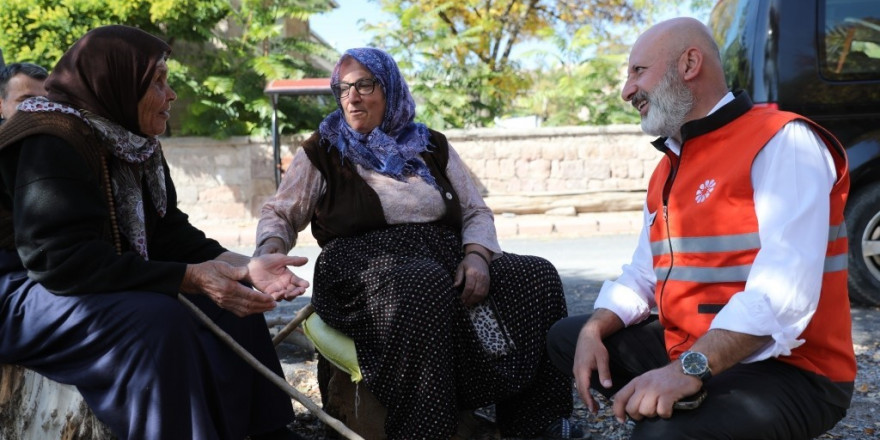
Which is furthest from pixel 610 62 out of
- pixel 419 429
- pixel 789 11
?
pixel 419 429

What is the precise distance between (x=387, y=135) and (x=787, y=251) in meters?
1.99

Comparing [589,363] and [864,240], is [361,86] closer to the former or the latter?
[589,363]

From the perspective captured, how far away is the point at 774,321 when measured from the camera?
206 cm

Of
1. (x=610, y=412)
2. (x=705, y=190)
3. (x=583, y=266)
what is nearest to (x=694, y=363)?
(x=705, y=190)

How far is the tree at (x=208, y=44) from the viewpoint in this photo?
470 inches

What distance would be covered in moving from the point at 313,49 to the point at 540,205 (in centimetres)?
453

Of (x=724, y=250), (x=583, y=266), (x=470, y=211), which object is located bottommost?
(x=583, y=266)

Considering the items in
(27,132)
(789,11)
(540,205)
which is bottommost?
(540,205)

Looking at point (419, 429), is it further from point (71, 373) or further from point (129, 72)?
point (129, 72)

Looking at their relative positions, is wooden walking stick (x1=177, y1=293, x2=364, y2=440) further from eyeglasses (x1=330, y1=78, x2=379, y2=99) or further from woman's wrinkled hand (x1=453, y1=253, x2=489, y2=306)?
eyeglasses (x1=330, y1=78, x2=379, y2=99)

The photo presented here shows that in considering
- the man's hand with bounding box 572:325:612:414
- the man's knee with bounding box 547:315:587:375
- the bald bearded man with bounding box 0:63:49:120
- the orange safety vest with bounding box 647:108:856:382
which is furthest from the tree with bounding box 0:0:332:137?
the orange safety vest with bounding box 647:108:856:382

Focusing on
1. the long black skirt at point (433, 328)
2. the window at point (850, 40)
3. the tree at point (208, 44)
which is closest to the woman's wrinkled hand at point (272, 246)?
the long black skirt at point (433, 328)

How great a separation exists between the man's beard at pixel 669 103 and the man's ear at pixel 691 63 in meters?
0.02

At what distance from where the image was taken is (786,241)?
2064mm
